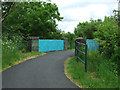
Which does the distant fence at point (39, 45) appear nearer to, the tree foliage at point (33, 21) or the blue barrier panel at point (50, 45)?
the blue barrier panel at point (50, 45)

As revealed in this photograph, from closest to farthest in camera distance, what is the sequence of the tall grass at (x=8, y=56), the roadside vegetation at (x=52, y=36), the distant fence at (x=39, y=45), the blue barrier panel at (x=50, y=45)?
the roadside vegetation at (x=52, y=36) → the tall grass at (x=8, y=56) → the distant fence at (x=39, y=45) → the blue barrier panel at (x=50, y=45)

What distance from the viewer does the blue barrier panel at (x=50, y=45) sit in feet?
55.1

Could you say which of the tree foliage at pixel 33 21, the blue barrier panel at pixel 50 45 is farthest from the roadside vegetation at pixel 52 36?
the blue barrier panel at pixel 50 45

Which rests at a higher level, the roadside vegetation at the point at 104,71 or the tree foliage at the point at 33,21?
the tree foliage at the point at 33,21

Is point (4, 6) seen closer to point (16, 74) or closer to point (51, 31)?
point (51, 31)

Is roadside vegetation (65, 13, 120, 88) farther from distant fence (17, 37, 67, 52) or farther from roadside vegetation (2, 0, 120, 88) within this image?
distant fence (17, 37, 67, 52)

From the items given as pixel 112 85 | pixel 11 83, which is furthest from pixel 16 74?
pixel 112 85


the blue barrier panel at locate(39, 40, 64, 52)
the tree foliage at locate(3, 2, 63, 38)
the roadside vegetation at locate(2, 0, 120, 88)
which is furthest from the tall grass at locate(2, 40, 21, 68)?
the tree foliage at locate(3, 2, 63, 38)

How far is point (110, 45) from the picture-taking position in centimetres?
790

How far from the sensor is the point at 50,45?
60.6ft

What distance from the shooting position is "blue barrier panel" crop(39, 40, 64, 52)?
16.8m

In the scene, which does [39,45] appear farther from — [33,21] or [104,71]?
[104,71]

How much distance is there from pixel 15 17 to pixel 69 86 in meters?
20.1

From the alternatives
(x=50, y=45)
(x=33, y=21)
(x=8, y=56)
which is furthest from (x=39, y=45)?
(x=8, y=56)
